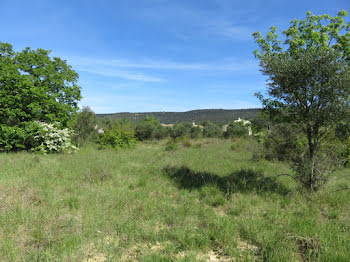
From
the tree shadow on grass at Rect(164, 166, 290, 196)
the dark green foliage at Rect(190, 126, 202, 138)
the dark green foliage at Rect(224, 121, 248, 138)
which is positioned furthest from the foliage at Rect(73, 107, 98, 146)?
the dark green foliage at Rect(190, 126, 202, 138)

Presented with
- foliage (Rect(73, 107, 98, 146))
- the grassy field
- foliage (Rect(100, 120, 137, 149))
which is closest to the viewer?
the grassy field

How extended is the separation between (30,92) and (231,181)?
15.1m

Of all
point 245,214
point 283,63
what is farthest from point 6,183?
point 283,63

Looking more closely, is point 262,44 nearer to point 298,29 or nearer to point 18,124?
point 298,29

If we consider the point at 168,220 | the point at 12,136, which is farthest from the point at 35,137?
the point at 168,220

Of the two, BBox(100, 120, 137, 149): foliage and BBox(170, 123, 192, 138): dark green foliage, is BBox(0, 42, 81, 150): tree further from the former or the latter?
BBox(170, 123, 192, 138): dark green foliage

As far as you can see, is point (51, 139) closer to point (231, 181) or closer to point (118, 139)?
point (118, 139)

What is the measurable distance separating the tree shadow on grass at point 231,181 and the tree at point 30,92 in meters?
11.8

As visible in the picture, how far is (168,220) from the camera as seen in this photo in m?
4.27

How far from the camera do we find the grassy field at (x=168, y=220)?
3068mm

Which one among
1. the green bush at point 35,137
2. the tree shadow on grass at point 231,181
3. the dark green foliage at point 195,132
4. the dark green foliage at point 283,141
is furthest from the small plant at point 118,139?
the dark green foliage at point 195,132

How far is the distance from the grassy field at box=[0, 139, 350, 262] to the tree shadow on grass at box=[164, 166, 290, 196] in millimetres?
38

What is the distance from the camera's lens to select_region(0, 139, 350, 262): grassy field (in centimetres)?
307

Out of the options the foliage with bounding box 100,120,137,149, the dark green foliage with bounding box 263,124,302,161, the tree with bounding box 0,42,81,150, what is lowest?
the foliage with bounding box 100,120,137,149
